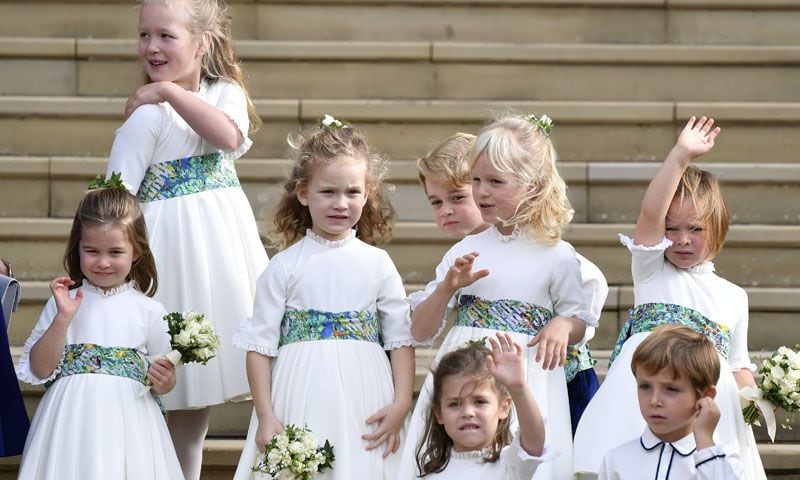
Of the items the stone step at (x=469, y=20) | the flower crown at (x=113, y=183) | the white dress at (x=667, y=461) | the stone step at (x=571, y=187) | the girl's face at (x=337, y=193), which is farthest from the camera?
the stone step at (x=469, y=20)

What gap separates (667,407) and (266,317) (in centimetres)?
131

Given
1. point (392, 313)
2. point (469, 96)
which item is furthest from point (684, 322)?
point (469, 96)

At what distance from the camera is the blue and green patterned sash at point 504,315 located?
4.54 m

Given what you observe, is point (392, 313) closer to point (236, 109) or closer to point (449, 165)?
point (449, 165)

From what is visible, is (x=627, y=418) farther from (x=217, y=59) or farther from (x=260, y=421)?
(x=217, y=59)

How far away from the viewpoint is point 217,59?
539cm

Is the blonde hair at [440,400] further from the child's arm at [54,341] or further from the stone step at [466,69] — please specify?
the stone step at [466,69]

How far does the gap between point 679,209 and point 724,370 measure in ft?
1.75

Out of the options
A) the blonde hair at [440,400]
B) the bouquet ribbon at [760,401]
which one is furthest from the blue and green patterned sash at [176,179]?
the bouquet ribbon at [760,401]

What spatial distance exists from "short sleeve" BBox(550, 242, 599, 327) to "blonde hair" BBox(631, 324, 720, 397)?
1.41 feet

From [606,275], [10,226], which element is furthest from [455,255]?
[10,226]

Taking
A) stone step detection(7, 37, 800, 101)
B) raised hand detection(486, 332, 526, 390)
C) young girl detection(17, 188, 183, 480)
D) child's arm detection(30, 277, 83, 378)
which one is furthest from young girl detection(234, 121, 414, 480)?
stone step detection(7, 37, 800, 101)

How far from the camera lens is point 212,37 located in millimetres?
5320

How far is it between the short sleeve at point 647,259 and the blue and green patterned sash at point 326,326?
0.87 m
